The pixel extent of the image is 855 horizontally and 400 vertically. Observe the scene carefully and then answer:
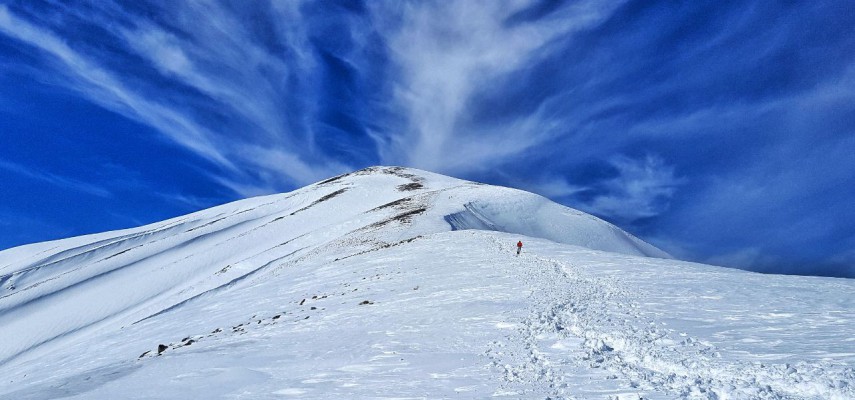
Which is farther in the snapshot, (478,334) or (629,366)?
(478,334)

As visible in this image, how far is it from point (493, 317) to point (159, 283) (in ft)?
138

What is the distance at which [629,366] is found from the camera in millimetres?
8164

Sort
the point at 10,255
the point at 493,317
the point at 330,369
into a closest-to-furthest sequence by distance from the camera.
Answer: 1. the point at 330,369
2. the point at 493,317
3. the point at 10,255

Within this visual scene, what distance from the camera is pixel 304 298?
→ 1952cm

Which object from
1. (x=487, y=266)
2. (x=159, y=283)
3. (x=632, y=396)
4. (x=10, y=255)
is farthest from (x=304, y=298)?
(x=10, y=255)

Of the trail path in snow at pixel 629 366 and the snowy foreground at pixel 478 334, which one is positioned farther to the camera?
the snowy foreground at pixel 478 334

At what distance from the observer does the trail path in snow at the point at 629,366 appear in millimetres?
6922

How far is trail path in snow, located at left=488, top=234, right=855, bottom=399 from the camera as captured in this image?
6922 millimetres

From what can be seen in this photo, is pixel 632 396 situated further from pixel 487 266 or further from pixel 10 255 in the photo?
pixel 10 255

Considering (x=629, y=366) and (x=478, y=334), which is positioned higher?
(x=478, y=334)

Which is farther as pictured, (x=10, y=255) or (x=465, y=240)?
(x=10, y=255)

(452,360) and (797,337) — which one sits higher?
(797,337)

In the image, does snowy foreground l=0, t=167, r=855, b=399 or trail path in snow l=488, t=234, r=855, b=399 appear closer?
trail path in snow l=488, t=234, r=855, b=399

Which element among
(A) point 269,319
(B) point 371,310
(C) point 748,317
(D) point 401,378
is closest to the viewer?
(D) point 401,378
